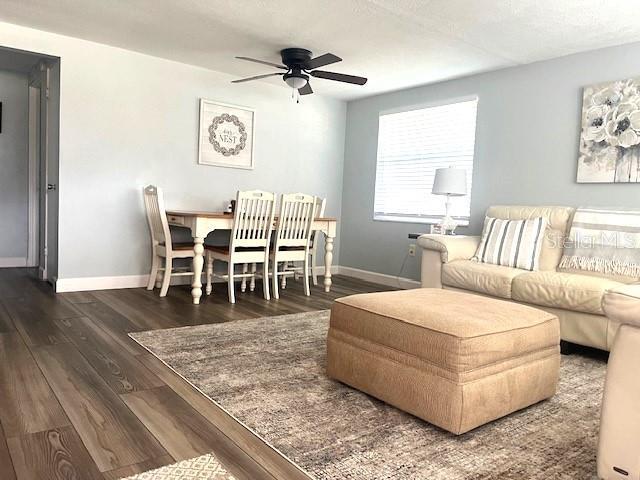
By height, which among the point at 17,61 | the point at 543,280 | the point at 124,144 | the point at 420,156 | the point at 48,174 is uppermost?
the point at 17,61

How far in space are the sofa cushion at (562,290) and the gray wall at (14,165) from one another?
17.8ft

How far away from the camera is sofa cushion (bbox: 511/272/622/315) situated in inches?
111

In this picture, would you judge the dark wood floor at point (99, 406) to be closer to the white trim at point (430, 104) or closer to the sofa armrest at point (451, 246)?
the sofa armrest at point (451, 246)

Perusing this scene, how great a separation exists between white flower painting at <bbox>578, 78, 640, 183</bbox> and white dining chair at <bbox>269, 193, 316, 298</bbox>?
2.29 metres

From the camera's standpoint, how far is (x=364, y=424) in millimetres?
1869

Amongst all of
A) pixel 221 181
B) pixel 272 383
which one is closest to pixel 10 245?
pixel 221 181

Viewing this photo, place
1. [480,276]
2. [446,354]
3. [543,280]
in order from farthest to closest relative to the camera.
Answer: [480,276], [543,280], [446,354]

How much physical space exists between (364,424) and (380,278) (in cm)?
371

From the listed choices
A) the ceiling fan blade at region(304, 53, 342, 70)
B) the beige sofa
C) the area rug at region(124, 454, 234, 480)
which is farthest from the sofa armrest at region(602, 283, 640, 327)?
the ceiling fan blade at region(304, 53, 342, 70)

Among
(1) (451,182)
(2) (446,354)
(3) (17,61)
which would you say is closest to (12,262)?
(3) (17,61)

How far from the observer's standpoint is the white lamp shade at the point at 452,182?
4289mm

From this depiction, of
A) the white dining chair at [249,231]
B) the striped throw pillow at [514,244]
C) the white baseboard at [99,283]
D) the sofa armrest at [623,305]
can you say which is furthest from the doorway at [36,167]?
the sofa armrest at [623,305]

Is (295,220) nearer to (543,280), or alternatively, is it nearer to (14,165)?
(543,280)

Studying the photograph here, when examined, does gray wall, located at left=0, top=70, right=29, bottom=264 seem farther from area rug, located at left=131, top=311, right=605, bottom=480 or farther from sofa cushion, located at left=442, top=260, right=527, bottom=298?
sofa cushion, located at left=442, top=260, right=527, bottom=298
